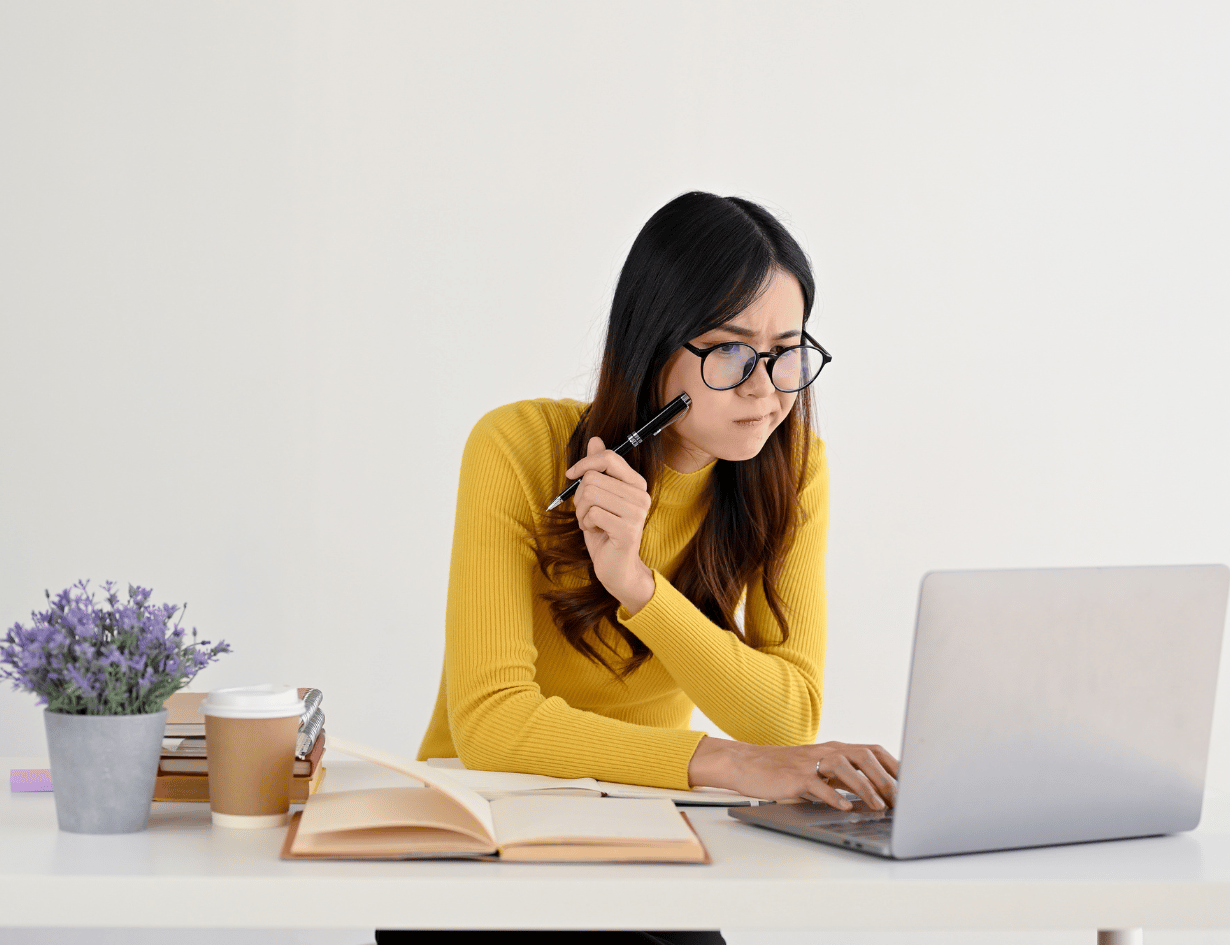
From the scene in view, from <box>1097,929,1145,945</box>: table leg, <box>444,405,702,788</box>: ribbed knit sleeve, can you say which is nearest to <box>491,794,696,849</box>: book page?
<box>444,405,702,788</box>: ribbed knit sleeve

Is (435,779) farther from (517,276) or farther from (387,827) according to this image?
(517,276)

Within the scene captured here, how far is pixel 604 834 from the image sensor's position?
857 millimetres

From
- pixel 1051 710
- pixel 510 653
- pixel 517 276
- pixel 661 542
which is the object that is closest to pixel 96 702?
pixel 510 653

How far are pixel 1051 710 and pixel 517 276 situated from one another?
1.87 m

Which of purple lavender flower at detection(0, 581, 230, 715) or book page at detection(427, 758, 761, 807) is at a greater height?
purple lavender flower at detection(0, 581, 230, 715)

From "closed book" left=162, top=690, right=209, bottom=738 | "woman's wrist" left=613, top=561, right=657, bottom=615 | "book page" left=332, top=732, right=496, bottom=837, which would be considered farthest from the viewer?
"woman's wrist" left=613, top=561, right=657, bottom=615

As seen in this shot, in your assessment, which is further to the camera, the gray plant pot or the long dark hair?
the long dark hair

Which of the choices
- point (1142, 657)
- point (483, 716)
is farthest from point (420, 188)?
point (1142, 657)

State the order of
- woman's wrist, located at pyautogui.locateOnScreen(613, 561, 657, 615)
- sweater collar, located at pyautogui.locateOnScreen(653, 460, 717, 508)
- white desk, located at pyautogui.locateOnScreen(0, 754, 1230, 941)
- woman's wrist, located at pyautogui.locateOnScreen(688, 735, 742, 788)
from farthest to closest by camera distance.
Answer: sweater collar, located at pyautogui.locateOnScreen(653, 460, 717, 508) < woman's wrist, located at pyautogui.locateOnScreen(613, 561, 657, 615) < woman's wrist, located at pyautogui.locateOnScreen(688, 735, 742, 788) < white desk, located at pyautogui.locateOnScreen(0, 754, 1230, 941)

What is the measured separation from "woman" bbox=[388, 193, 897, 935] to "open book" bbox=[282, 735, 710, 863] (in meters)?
0.31

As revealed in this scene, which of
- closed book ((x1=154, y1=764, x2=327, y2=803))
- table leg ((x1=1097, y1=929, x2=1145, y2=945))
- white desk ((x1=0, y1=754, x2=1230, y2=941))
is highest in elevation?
white desk ((x1=0, y1=754, x2=1230, y2=941))

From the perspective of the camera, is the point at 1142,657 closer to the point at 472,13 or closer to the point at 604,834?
the point at 604,834

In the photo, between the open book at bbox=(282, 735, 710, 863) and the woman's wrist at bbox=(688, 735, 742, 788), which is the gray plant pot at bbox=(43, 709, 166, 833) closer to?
the open book at bbox=(282, 735, 710, 863)

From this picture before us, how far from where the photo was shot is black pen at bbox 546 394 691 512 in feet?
4.95
